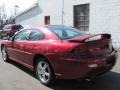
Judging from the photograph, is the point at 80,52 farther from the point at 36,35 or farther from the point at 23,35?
the point at 23,35

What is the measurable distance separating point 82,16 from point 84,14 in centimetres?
23

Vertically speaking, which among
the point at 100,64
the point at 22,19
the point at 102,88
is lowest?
the point at 102,88

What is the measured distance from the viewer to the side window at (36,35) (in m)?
7.01

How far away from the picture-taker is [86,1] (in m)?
15.5

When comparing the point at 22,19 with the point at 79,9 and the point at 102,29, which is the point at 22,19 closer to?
the point at 79,9

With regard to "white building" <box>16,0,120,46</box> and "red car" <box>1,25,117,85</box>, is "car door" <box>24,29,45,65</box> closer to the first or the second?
"red car" <box>1,25,117,85</box>

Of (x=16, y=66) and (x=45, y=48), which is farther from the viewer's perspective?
(x=16, y=66)

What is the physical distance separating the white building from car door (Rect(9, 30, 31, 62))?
6.74m

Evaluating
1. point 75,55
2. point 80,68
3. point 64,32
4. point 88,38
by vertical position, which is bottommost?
point 80,68

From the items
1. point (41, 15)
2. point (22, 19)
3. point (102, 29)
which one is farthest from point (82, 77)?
point (22, 19)

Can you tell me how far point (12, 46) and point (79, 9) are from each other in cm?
851

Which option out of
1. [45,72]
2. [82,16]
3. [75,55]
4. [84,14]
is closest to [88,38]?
[75,55]

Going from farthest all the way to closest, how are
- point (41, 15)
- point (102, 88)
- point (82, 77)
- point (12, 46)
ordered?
point (41, 15)
point (12, 46)
point (102, 88)
point (82, 77)

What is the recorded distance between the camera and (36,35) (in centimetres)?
728
